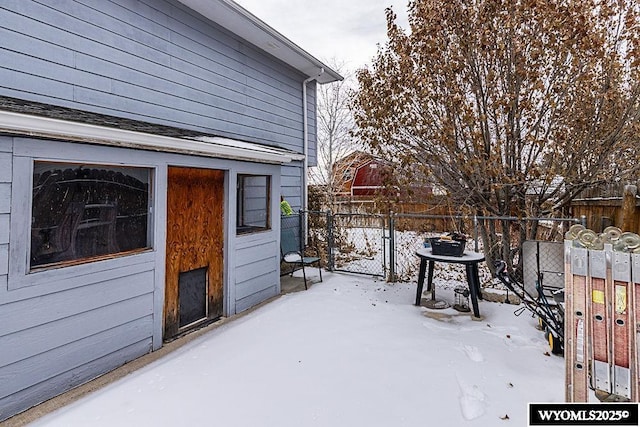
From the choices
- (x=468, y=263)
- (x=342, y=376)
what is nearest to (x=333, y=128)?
(x=468, y=263)

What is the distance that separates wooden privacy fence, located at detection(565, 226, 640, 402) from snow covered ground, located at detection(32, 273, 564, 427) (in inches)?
20.3

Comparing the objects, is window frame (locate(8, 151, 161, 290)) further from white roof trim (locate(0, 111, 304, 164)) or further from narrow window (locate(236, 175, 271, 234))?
narrow window (locate(236, 175, 271, 234))

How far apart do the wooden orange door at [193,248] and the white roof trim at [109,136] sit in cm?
37

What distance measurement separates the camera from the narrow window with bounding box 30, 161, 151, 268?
2.64 m

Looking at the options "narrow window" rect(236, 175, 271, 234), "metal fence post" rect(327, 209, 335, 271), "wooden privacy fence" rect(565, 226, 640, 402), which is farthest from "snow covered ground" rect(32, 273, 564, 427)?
"metal fence post" rect(327, 209, 335, 271)

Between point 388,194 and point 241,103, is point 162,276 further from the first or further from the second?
point 388,194

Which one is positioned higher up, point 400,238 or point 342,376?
point 400,238

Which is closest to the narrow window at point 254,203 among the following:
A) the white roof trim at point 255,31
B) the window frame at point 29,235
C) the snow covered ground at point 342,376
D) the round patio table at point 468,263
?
the snow covered ground at point 342,376

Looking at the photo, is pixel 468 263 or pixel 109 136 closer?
pixel 109 136

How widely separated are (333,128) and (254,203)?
12.8m

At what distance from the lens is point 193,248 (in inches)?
157

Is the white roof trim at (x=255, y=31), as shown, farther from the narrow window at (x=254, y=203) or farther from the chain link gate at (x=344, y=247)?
the chain link gate at (x=344, y=247)

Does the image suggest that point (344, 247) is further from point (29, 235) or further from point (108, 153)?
point (29, 235)

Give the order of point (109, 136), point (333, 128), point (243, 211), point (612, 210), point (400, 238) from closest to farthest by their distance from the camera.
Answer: point (109, 136), point (243, 211), point (612, 210), point (400, 238), point (333, 128)
